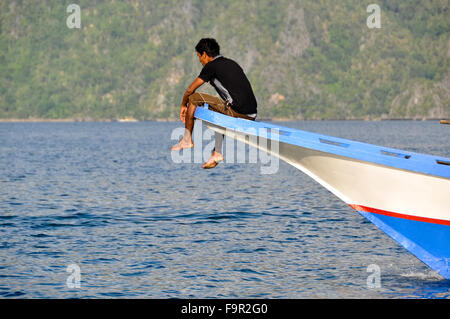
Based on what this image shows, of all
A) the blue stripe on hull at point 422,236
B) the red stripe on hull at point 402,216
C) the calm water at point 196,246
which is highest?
the red stripe on hull at point 402,216

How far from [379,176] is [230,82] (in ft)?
10.8

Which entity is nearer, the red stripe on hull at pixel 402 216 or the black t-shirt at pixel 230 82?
the black t-shirt at pixel 230 82

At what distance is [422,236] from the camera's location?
14141 mm

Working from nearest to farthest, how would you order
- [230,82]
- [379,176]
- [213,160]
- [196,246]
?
1. [230,82]
2. [379,176]
3. [213,160]
4. [196,246]

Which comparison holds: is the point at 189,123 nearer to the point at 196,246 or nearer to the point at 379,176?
the point at 379,176

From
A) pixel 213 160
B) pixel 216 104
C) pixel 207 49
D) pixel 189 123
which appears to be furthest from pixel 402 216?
pixel 207 49

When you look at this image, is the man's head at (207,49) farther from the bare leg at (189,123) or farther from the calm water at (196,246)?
the calm water at (196,246)

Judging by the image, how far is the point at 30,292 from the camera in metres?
16.9

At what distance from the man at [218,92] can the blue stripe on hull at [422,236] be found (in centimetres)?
317

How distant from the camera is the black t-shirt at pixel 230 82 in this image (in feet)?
42.1

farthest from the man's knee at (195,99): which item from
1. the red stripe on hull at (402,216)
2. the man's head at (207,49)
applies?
the red stripe on hull at (402,216)
